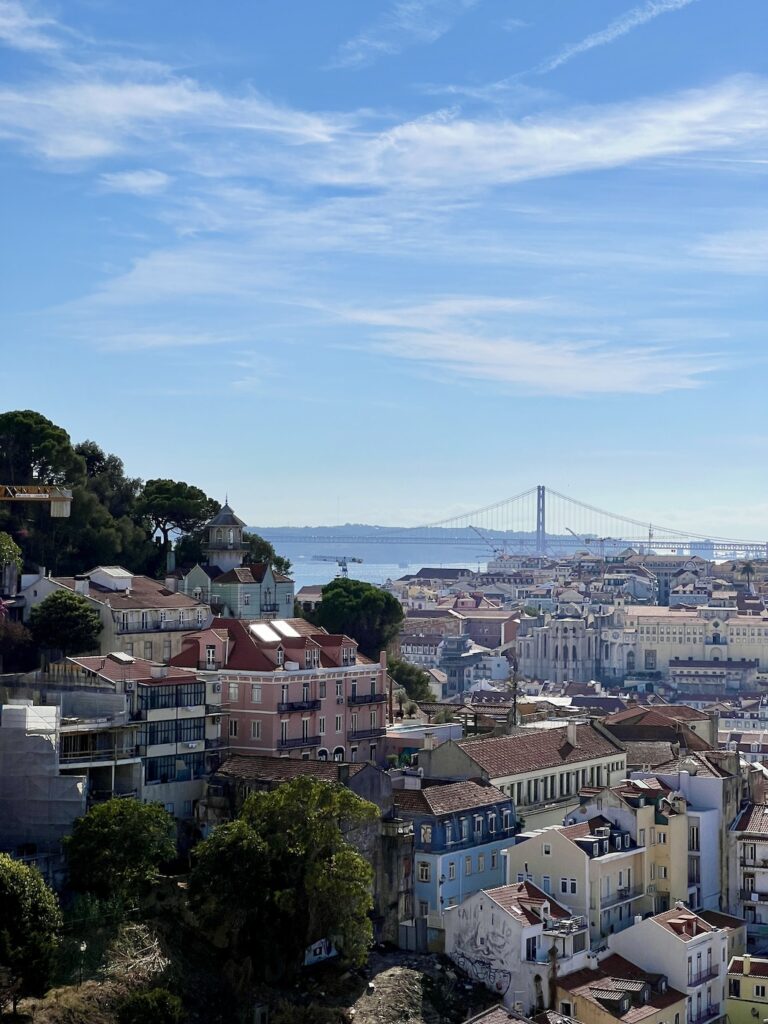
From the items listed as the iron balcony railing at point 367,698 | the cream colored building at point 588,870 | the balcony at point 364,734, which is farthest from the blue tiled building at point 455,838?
the iron balcony railing at point 367,698

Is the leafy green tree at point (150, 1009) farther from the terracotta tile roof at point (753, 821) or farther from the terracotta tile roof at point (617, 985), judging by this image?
the terracotta tile roof at point (753, 821)

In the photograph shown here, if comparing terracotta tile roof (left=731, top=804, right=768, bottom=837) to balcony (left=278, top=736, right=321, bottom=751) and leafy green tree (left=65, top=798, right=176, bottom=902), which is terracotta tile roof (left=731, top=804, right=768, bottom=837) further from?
leafy green tree (left=65, top=798, right=176, bottom=902)

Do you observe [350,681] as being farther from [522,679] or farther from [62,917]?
[522,679]

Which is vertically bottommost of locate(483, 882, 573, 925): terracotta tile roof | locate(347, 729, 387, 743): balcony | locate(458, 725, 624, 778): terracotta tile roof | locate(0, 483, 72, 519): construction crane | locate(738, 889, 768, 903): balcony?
locate(738, 889, 768, 903): balcony

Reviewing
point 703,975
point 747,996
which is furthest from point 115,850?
point 747,996

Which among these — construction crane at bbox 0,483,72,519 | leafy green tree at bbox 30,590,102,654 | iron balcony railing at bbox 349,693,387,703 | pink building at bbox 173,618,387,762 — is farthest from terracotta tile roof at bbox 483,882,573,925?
construction crane at bbox 0,483,72,519

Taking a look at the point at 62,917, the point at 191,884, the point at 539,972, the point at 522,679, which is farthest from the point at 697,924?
the point at 522,679
